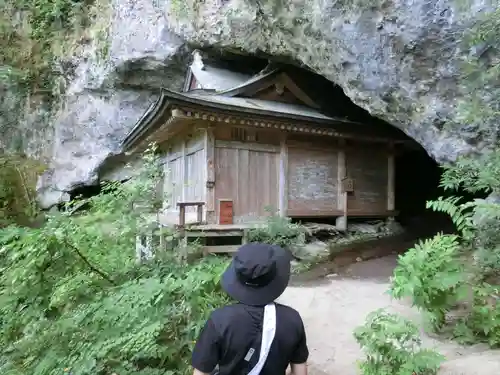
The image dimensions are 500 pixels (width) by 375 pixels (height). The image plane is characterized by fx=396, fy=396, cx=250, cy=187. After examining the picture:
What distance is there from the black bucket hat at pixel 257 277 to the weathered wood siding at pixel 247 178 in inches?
291

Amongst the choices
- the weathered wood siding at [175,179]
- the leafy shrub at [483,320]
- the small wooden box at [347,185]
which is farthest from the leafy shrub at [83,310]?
the small wooden box at [347,185]

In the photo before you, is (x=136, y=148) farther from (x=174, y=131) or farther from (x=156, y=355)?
(x=156, y=355)

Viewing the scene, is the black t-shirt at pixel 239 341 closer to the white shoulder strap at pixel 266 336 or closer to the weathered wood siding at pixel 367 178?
the white shoulder strap at pixel 266 336

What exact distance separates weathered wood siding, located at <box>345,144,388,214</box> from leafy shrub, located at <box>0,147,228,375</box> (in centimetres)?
792

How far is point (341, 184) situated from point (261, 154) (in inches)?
103

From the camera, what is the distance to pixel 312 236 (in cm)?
1050

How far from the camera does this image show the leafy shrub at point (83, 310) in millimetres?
3352

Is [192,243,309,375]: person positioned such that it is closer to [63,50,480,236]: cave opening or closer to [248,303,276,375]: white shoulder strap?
[248,303,276,375]: white shoulder strap

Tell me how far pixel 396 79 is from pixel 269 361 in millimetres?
6800

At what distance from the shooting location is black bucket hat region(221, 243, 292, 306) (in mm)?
1909

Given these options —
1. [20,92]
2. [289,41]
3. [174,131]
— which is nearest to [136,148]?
[174,131]

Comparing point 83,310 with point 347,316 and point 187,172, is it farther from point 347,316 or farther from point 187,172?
point 187,172

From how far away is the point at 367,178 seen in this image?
38.3 feet

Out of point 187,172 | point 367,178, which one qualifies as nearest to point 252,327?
point 187,172
